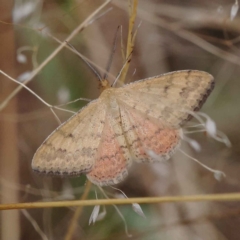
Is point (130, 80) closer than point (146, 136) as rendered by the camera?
No

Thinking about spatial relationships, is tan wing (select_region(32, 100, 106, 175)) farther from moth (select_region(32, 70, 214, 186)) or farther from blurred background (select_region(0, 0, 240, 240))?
blurred background (select_region(0, 0, 240, 240))

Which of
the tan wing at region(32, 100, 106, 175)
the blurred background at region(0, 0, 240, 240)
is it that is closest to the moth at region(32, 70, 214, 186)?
the tan wing at region(32, 100, 106, 175)

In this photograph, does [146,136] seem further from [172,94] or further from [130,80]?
[130,80]

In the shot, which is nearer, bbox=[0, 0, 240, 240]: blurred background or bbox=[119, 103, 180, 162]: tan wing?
bbox=[119, 103, 180, 162]: tan wing

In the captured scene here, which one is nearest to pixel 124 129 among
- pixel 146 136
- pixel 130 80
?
pixel 146 136

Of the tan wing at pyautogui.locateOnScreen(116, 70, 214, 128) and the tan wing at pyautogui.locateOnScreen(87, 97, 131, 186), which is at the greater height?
the tan wing at pyautogui.locateOnScreen(116, 70, 214, 128)

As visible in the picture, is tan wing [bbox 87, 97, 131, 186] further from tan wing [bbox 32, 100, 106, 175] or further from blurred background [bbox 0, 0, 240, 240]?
blurred background [bbox 0, 0, 240, 240]

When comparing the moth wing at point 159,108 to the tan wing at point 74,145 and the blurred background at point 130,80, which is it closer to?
the tan wing at point 74,145
